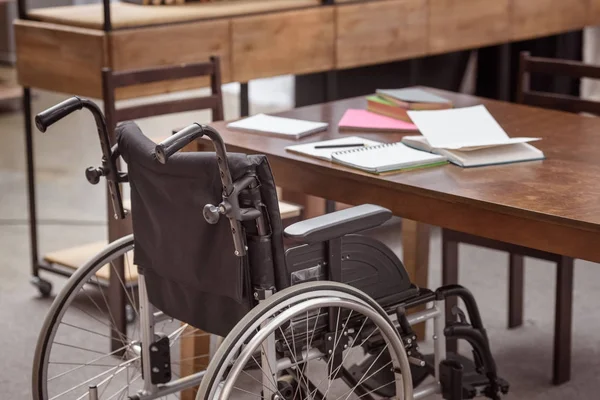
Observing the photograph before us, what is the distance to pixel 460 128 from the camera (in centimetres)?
279

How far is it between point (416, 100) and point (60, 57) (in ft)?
4.03

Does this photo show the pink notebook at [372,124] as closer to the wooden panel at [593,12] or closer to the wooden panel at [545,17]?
the wooden panel at [545,17]

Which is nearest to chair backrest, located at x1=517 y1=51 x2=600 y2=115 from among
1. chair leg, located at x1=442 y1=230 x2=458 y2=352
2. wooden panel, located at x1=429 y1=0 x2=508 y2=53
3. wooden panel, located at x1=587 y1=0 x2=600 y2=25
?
chair leg, located at x1=442 y1=230 x2=458 y2=352

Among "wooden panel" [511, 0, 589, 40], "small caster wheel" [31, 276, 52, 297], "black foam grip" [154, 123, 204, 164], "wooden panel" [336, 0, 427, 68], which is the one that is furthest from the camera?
"wooden panel" [511, 0, 589, 40]

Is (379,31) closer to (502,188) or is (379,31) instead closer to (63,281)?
(63,281)

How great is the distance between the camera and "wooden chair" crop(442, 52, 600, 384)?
3037mm

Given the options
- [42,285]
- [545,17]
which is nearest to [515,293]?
[42,285]

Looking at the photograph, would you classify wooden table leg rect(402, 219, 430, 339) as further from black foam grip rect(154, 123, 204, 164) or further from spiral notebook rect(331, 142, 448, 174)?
black foam grip rect(154, 123, 204, 164)

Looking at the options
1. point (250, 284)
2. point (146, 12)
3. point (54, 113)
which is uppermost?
point (146, 12)

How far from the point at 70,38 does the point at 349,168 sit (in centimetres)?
137

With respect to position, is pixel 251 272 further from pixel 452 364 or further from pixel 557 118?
pixel 557 118

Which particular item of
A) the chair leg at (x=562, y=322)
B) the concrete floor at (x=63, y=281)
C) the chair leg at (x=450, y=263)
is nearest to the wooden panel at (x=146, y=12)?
the concrete floor at (x=63, y=281)

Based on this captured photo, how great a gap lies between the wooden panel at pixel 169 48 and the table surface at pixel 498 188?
666mm

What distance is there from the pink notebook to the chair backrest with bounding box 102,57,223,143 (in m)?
0.48
